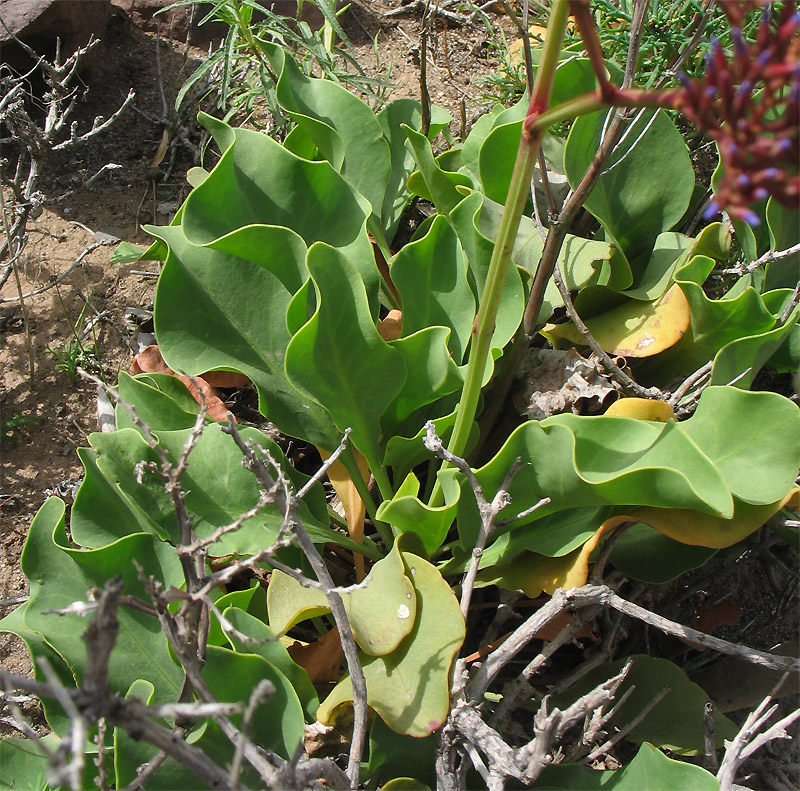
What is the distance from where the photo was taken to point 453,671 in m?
1.40

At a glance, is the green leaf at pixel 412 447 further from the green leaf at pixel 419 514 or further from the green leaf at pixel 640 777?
the green leaf at pixel 640 777

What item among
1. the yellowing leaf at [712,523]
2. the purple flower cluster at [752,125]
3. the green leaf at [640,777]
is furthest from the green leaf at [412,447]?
the purple flower cluster at [752,125]

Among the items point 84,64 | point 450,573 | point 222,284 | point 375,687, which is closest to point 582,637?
point 450,573

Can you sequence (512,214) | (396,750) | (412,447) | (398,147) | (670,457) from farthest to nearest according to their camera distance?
(398,147) → (412,447) → (396,750) → (670,457) → (512,214)

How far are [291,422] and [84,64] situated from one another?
197 cm

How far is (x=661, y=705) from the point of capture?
1.58 meters

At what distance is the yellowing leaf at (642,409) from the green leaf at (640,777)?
581 millimetres

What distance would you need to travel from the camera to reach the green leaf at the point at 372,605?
1388 mm

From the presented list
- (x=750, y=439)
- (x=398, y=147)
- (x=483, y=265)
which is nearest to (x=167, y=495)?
(x=483, y=265)

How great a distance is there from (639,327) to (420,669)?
954mm

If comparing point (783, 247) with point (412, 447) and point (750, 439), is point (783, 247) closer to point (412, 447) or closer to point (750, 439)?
point (750, 439)

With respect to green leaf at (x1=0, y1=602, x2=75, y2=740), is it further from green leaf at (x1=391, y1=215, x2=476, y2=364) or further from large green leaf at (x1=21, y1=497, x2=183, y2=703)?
green leaf at (x1=391, y1=215, x2=476, y2=364)

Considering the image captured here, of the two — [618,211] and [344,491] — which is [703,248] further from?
[344,491]

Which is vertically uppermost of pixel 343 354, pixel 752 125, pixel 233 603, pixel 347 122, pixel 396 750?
pixel 752 125
